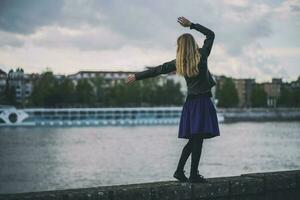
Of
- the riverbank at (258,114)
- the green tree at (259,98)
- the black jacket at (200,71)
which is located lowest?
the riverbank at (258,114)

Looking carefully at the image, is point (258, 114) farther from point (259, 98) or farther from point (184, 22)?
point (184, 22)

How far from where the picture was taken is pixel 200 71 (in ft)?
20.5

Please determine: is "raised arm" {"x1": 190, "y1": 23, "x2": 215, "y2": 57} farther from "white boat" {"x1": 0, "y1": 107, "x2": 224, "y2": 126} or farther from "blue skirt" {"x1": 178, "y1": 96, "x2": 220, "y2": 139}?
"white boat" {"x1": 0, "y1": 107, "x2": 224, "y2": 126}

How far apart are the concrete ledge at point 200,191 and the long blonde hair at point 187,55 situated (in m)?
1.39

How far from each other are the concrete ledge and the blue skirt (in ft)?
2.07

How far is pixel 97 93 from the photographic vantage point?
146m

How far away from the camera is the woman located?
6.11 metres

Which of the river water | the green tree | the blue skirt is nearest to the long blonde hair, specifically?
→ the blue skirt

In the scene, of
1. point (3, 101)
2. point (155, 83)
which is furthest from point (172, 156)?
point (155, 83)

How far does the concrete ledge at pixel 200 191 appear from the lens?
5.59m

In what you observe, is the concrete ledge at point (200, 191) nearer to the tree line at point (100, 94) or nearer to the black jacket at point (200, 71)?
the black jacket at point (200, 71)

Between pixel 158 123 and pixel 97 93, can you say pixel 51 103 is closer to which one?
pixel 97 93

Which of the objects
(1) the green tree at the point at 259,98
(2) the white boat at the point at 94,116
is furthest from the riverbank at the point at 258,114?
(2) the white boat at the point at 94,116

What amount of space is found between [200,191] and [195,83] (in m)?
1.32
